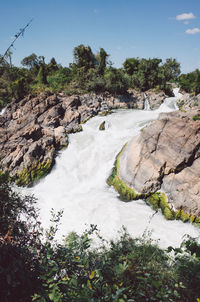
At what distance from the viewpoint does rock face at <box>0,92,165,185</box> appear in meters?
14.4

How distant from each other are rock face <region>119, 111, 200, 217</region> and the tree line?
1745cm

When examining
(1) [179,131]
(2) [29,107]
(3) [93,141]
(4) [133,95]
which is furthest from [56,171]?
(4) [133,95]

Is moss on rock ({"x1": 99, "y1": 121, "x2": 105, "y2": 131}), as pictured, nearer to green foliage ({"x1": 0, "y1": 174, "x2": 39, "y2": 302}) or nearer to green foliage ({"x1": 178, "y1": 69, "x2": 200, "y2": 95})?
green foliage ({"x1": 178, "y1": 69, "x2": 200, "y2": 95})

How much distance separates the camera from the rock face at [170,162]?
10.5 meters

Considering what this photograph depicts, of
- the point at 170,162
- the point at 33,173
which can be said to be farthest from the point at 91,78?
the point at 170,162

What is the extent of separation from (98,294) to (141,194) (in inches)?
367

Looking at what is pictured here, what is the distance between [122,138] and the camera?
17.3 meters

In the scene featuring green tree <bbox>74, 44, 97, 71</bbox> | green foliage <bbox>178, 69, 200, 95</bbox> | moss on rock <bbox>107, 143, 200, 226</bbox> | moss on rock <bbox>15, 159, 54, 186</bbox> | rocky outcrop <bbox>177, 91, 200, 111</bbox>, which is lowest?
moss on rock <bbox>15, 159, 54, 186</bbox>

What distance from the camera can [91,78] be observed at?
3222 cm

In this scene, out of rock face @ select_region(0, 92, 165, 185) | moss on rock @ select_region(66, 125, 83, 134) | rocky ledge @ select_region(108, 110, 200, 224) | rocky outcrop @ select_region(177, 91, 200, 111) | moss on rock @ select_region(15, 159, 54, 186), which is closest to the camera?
rocky ledge @ select_region(108, 110, 200, 224)

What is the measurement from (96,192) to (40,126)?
9.23m

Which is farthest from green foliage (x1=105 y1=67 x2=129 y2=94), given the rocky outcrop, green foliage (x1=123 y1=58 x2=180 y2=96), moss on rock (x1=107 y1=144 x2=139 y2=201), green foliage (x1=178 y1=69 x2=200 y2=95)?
moss on rock (x1=107 y1=144 x2=139 y2=201)

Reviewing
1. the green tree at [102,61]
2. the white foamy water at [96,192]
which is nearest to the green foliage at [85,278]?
the white foamy water at [96,192]

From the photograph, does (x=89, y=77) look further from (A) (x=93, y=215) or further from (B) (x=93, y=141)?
(A) (x=93, y=215)
